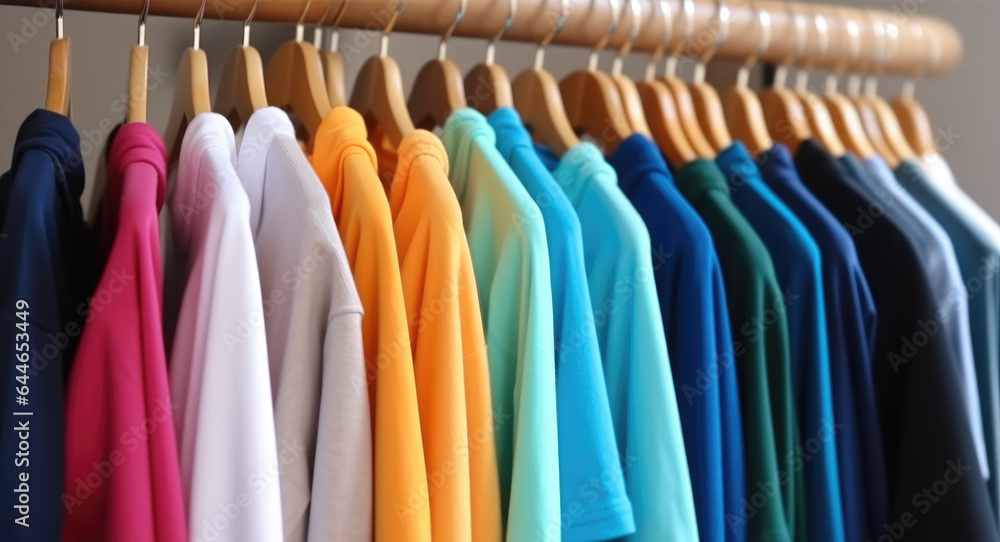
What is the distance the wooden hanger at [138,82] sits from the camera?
88 cm

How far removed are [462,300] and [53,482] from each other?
0.36 meters

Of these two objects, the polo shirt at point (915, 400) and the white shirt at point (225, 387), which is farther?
the polo shirt at point (915, 400)

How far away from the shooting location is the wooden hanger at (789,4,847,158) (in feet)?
4.06

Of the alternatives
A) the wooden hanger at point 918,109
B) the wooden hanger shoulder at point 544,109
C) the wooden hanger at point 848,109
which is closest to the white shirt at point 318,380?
the wooden hanger shoulder at point 544,109

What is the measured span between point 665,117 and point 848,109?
0.32 meters

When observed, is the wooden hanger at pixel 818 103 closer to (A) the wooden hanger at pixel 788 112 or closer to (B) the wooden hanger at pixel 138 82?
(A) the wooden hanger at pixel 788 112

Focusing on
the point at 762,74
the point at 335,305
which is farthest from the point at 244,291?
the point at 762,74

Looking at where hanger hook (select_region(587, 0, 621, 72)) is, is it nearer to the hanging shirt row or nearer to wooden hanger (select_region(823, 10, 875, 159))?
the hanging shirt row

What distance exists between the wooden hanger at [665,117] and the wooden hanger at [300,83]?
0.41 metres

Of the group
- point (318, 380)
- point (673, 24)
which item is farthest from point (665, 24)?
point (318, 380)

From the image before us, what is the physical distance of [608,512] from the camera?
825 millimetres

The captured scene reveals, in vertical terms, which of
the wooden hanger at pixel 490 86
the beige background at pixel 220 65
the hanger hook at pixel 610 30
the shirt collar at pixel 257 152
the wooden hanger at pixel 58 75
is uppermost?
the beige background at pixel 220 65

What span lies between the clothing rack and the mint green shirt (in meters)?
0.16

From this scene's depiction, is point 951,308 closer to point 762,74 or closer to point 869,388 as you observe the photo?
point 869,388
